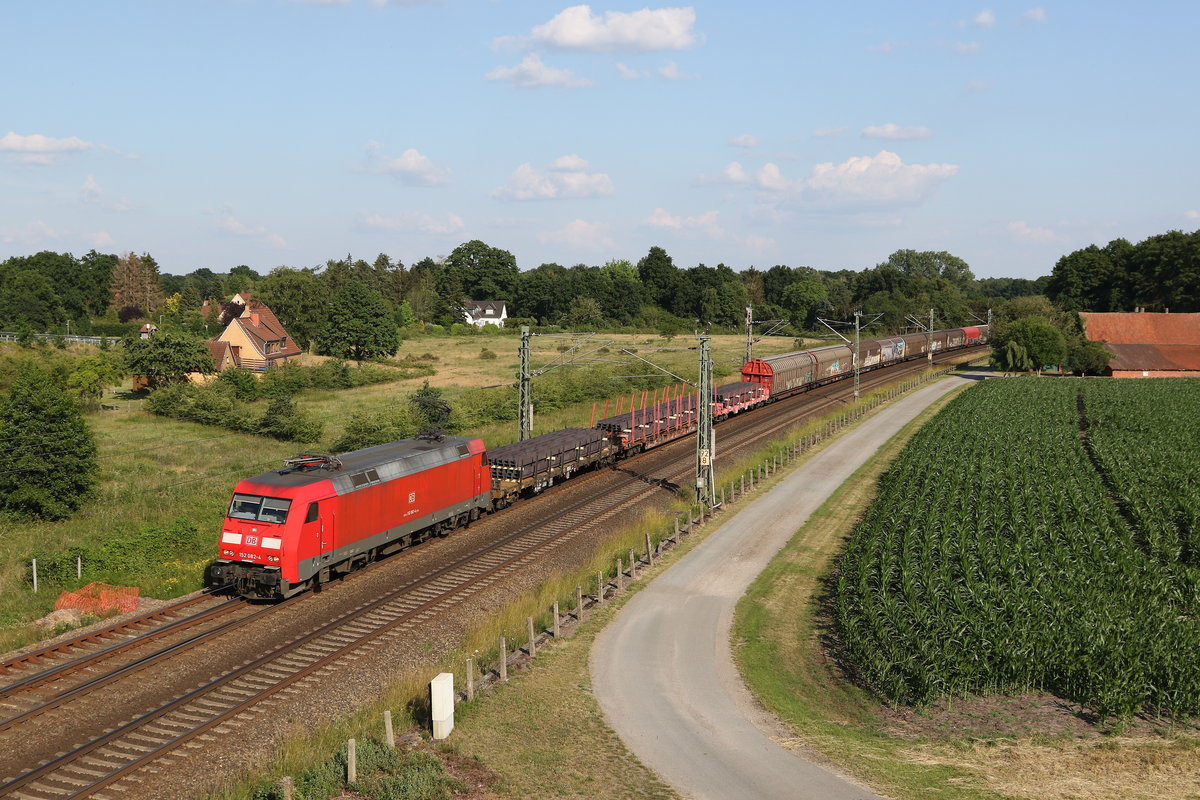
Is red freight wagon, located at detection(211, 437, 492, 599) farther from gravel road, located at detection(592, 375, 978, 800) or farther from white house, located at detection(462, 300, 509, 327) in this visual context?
white house, located at detection(462, 300, 509, 327)

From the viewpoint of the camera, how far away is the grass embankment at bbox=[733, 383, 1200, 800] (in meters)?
16.6

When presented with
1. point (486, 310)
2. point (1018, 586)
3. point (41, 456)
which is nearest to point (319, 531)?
point (41, 456)

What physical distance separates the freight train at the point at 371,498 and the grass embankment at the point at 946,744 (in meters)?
13.1

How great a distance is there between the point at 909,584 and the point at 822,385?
65.2 metres

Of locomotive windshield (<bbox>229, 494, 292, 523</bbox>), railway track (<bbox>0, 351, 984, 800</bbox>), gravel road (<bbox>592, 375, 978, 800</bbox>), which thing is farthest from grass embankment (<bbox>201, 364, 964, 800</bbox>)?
locomotive windshield (<bbox>229, 494, 292, 523</bbox>)

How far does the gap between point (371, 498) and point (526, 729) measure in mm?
12855

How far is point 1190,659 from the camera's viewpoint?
21359 mm

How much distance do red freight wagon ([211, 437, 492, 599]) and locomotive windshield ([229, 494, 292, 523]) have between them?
0.03 m

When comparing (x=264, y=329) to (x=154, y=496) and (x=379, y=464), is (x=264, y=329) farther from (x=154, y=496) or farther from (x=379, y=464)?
(x=379, y=464)

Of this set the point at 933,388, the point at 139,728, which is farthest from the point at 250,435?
the point at 933,388

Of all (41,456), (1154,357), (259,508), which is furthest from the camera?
(1154,357)

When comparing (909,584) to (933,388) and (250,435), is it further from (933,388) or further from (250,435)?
(933,388)

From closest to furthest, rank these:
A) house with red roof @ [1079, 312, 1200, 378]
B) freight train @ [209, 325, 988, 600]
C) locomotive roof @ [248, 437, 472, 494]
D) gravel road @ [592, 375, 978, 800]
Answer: gravel road @ [592, 375, 978, 800] < freight train @ [209, 325, 988, 600] < locomotive roof @ [248, 437, 472, 494] < house with red roof @ [1079, 312, 1200, 378]

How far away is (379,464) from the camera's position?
99.9 ft
